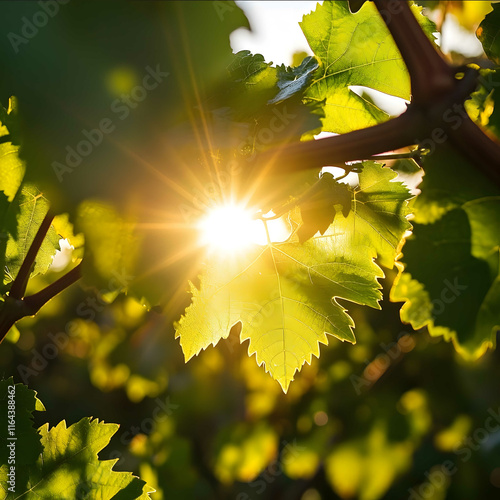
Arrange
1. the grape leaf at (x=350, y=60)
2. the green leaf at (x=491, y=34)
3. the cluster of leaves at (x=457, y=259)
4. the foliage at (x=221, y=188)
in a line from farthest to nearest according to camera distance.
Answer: the grape leaf at (x=350, y=60)
the green leaf at (x=491, y=34)
the cluster of leaves at (x=457, y=259)
the foliage at (x=221, y=188)

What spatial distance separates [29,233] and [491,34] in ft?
3.67

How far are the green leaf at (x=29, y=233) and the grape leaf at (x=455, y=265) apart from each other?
779 mm

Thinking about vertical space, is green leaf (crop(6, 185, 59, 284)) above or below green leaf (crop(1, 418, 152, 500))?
above

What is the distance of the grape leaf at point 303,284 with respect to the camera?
1.33m

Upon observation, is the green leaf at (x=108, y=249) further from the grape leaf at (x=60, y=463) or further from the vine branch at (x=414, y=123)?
the grape leaf at (x=60, y=463)

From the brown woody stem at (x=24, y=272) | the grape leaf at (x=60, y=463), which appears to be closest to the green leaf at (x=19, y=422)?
the grape leaf at (x=60, y=463)

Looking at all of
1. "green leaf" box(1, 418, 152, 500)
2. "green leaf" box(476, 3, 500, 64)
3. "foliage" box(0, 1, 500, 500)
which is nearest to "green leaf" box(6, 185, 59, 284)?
"foliage" box(0, 1, 500, 500)

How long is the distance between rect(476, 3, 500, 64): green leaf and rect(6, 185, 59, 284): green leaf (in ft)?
3.26

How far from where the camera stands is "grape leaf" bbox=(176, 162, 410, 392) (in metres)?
1.33

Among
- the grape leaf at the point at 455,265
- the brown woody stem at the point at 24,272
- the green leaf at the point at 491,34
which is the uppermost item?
the brown woody stem at the point at 24,272

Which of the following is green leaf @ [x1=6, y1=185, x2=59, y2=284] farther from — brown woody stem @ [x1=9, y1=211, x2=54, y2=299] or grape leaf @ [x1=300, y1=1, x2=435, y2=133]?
grape leaf @ [x1=300, y1=1, x2=435, y2=133]

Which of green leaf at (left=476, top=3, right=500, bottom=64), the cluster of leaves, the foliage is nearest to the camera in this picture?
the foliage

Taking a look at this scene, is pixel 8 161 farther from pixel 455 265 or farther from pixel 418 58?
pixel 455 265

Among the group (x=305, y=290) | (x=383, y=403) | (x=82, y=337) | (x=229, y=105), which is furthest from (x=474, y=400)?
(x=229, y=105)
